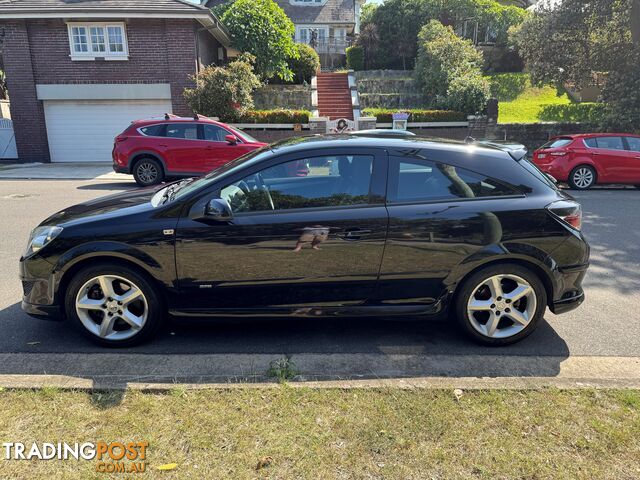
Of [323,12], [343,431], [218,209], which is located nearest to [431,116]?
[218,209]

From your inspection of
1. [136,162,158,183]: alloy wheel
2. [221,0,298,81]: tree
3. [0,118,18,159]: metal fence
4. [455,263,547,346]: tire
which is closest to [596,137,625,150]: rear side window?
[455,263,547,346]: tire

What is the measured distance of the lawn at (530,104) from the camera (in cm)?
2145

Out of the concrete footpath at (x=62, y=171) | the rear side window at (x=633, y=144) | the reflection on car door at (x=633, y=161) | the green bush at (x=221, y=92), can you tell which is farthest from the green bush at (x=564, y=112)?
the concrete footpath at (x=62, y=171)

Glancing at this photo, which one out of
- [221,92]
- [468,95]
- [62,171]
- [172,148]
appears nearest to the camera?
[172,148]

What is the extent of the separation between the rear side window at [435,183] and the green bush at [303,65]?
65.8 ft

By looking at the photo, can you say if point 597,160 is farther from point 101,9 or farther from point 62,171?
point 101,9

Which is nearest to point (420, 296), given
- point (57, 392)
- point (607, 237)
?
point (57, 392)

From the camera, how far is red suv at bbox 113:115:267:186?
1114 cm

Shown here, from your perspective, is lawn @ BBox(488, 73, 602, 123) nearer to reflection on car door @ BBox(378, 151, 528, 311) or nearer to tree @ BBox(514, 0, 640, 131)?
tree @ BBox(514, 0, 640, 131)

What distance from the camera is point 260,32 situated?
19.3m

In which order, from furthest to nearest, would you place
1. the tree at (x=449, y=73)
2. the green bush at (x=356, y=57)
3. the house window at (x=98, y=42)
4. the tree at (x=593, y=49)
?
the green bush at (x=356, y=57), the tree at (x=449, y=73), the house window at (x=98, y=42), the tree at (x=593, y=49)

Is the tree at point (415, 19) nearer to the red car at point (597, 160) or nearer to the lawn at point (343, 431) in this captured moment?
the red car at point (597, 160)

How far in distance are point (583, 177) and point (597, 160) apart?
1.62 ft

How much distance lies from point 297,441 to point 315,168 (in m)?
2.01
